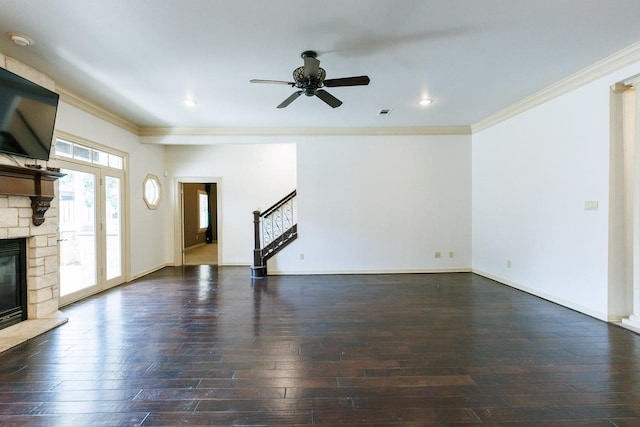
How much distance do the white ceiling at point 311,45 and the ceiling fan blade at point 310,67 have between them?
0.37 feet

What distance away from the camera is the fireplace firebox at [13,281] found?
315 centimetres

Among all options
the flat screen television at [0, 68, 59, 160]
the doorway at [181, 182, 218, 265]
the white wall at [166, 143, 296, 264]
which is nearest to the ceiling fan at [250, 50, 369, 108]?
the flat screen television at [0, 68, 59, 160]

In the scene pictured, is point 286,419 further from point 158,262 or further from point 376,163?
point 158,262

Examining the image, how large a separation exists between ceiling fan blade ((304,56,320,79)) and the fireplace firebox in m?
3.69

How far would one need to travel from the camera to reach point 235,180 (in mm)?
7012

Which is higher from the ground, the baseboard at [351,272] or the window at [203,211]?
the window at [203,211]

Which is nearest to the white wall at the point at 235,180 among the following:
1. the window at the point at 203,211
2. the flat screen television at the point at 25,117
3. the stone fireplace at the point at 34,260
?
the stone fireplace at the point at 34,260

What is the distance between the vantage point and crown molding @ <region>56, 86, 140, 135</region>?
13.0 ft

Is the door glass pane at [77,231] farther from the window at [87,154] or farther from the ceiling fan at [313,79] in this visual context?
the ceiling fan at [313,79]

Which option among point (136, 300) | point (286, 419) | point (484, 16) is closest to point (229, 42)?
point (484, 16)

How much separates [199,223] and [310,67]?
30.1 feet

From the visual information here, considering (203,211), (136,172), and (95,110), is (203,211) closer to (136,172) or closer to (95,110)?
(136,172)

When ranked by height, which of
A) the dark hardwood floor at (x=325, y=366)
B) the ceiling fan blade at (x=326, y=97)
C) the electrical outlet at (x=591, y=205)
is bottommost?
the dark hardwood floor at (x=325, y=366)

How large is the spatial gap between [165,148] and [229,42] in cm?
495
